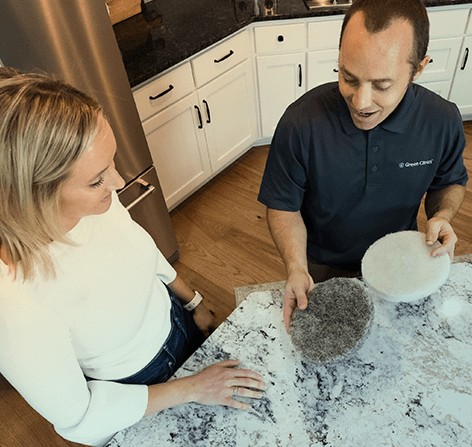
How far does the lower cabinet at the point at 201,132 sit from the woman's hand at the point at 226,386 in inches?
59.2

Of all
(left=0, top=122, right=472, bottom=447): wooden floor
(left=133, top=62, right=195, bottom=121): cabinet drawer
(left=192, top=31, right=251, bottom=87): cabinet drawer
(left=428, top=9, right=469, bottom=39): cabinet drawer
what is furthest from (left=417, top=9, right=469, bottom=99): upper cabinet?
(left=133, top=62, right=195, bottom=121): cabinet drawer

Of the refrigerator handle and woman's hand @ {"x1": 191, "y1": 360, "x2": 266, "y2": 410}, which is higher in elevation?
woman's hand @ {"x1": 191, "y1": 360, "x2": 266, "y2": 410}

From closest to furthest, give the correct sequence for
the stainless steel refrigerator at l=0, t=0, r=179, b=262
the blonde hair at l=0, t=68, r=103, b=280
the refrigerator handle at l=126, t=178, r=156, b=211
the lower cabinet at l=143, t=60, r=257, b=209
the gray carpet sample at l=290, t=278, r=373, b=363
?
the blonde hair at l=0, t=68, r=103, b=280 → the gray carpet sample at l=290, t=278, r=373, b=363 → the stainless steel refrigerator at l=0, t=0, r=179, b=262 → the refrigerator handle at l=126, t=178, r=156, b=211 → the lower cabinet at l=143, t=60, r=257, b=209

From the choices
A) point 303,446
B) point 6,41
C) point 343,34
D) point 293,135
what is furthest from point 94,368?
point 6,41

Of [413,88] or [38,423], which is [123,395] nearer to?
[413,88]

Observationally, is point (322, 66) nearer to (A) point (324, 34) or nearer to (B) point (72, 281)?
(A) point (324, 34)

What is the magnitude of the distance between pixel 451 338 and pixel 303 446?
38cm

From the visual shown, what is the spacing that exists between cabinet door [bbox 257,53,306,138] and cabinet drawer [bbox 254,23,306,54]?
0.05 meters

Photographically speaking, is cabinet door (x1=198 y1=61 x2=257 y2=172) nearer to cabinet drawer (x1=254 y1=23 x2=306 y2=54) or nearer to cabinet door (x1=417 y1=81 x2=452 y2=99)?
cabinet drawer (x1=254 y1=23 x2=306 y2=54)

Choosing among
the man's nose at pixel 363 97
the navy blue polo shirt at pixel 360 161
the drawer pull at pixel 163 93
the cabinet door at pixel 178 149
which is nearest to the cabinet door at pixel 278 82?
the cabinet door at pixel 178 149

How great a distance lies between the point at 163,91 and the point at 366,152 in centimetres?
126

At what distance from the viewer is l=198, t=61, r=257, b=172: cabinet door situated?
2.34 m

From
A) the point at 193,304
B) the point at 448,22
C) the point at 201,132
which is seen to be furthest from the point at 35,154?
the point at 448,22

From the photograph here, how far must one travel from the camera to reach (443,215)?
1.07 m
